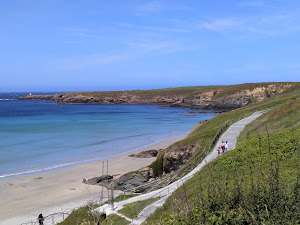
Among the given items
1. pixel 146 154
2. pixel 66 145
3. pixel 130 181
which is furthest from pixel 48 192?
pixel 66 145

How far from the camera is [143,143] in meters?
47.2

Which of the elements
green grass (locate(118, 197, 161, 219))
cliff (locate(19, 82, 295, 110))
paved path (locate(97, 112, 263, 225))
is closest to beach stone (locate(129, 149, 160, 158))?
paved path (locate(97, 112, 263, 225))

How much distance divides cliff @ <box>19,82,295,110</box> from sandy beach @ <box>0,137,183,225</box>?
64.2 meters

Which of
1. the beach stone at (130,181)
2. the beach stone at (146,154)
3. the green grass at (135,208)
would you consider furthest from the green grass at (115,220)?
the beach stone at (146,154)

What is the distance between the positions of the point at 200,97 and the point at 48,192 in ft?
349

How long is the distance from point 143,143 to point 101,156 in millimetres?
10066

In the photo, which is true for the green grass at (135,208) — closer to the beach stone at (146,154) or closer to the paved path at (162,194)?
the paved path at (162,194)

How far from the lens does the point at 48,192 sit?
25.0 meters

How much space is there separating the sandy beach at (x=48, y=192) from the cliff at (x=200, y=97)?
211 ft

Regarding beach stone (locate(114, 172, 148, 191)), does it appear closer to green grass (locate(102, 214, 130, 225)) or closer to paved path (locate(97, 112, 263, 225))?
paved path (locate(97, 112, 263, 225))

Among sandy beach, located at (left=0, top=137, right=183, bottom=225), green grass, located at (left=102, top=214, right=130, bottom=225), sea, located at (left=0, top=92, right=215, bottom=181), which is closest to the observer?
green grass, located at (left=102, top=214, right=130, bottom=225)

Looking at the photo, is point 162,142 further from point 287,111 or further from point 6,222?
point 6,222

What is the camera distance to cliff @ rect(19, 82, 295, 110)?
108 m

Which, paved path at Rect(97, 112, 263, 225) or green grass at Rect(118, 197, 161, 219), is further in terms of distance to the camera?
green grass at Rect(118, 197, 161, 219)
